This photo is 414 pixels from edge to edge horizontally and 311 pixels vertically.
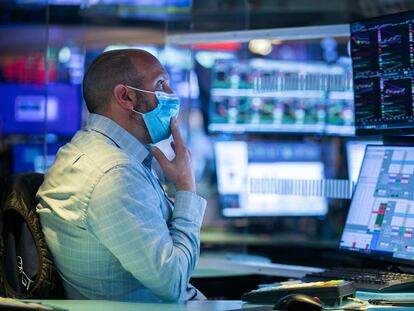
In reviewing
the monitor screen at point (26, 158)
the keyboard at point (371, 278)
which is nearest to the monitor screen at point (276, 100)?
the keyboard at point (371, 278)

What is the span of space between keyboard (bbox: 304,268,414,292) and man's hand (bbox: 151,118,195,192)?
1.95 feet

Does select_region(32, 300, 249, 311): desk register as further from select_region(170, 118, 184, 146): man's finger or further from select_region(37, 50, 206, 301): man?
select_region(170, 118, 184, 146): man's finger

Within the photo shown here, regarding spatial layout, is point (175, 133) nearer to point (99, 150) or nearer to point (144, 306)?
point (99, 150)

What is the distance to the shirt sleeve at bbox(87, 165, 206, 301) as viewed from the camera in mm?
2498

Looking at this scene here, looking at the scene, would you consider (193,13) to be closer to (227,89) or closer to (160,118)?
(227,89)

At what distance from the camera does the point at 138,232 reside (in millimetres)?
2496

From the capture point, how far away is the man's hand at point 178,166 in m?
2.77

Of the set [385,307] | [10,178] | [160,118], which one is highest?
[160,118]

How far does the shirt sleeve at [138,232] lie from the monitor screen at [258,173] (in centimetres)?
159

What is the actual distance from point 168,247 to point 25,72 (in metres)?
5.10

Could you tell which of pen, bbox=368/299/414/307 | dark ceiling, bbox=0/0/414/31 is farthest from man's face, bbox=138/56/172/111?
dark ceiling, bbox=0/0/414/31

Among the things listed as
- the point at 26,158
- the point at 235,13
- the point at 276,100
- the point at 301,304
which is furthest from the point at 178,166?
the point at 26,158

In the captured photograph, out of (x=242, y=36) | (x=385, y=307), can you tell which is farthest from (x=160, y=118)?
(x=242, y=36)

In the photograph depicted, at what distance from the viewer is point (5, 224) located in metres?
2.76
